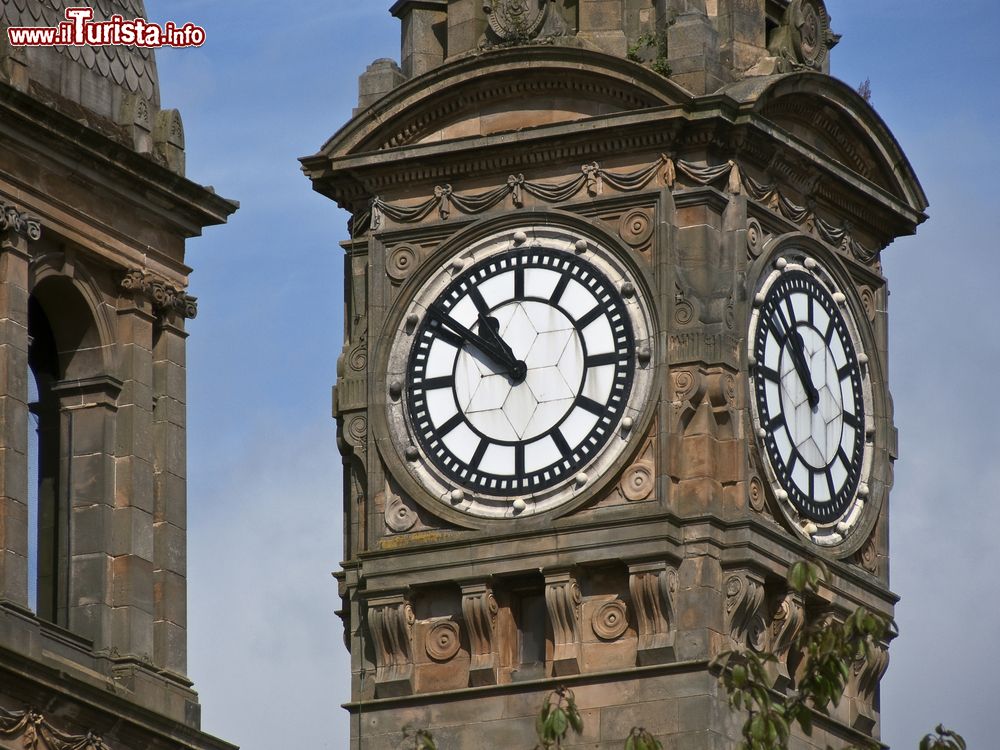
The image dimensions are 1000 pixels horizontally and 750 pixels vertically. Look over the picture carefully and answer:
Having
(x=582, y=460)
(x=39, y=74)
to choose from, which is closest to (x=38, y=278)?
(x=39, y=74)

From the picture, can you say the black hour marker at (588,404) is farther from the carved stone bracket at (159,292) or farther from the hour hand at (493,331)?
the carved stone bracket at (159,292)

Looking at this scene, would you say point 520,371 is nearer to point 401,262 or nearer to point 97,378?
point 401,262

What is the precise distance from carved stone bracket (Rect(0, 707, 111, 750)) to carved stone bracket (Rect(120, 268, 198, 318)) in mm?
4828

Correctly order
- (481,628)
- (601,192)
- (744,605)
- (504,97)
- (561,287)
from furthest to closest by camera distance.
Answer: (504,97) < (601,192) < (561,287) < (481,628) < (744,605)

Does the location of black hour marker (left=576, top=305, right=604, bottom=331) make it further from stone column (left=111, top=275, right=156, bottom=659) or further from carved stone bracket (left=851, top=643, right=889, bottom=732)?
stone column (left=111, top=275, right=156, bottom=659)

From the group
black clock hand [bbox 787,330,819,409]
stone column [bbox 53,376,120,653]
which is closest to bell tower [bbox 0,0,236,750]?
stone column [bbox 53,376,120,653]

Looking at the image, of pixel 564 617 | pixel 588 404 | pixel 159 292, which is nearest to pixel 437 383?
pixel 588 404

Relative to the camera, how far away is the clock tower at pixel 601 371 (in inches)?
2640

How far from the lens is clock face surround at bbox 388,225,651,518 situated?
67625 millimetres

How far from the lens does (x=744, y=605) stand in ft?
219

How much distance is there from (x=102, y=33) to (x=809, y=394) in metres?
13.2

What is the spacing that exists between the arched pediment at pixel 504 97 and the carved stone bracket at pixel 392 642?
5559 millimetres

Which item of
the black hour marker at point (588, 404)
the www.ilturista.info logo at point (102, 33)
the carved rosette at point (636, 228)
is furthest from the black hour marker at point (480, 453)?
the www.ilturista.info logo at point (102, 33)

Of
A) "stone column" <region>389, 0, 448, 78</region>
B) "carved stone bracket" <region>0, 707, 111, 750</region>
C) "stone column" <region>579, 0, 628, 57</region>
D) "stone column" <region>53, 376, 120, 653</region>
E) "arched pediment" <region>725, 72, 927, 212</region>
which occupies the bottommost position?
"carved stone bracket" <region>0, 707, 111, 750</region>
